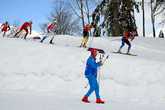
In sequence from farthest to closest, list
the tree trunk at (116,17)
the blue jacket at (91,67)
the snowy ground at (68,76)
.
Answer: the tree trunk at (116,17) → the snowy ground at (68,76) → the blue jacket at (91,67)

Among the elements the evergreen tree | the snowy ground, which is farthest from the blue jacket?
the evergreen tree

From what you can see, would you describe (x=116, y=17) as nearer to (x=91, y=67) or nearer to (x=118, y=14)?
(x=118, y=14)

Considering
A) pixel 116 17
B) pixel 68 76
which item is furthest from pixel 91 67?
pixel 116 17

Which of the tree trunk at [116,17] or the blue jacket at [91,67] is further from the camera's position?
the tree trunk at [116,17]

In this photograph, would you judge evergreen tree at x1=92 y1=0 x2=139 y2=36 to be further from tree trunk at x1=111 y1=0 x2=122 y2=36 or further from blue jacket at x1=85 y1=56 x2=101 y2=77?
blue jacket at x1=85 y1=56 x2=101 y2=77

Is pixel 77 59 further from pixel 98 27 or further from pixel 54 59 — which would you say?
pixel 98 27

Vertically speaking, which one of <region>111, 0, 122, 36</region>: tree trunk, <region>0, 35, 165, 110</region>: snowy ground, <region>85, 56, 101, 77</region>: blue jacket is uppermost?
<region>111, 0, 122, 36</region>: tree trunk

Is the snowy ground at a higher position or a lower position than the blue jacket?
lower

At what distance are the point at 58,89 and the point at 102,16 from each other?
1458 inches

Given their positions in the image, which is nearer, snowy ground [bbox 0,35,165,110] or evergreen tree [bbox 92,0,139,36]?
snowy ground [bbox 0,35,165,110]

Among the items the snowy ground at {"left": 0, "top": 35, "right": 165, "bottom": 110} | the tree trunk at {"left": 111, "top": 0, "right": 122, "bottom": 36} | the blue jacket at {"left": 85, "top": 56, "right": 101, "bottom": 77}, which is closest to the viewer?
the blue jacket at {"left": 85, "top": 56, "right": 101, "bottom": 77}

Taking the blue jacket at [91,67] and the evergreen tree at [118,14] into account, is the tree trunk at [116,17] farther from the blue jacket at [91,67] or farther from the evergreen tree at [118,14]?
the blue jacket at [91,67]

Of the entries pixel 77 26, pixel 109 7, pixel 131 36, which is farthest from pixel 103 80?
pixel 77 26

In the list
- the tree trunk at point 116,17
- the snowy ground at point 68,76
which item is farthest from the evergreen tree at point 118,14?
the snowy ground at point 68,76
